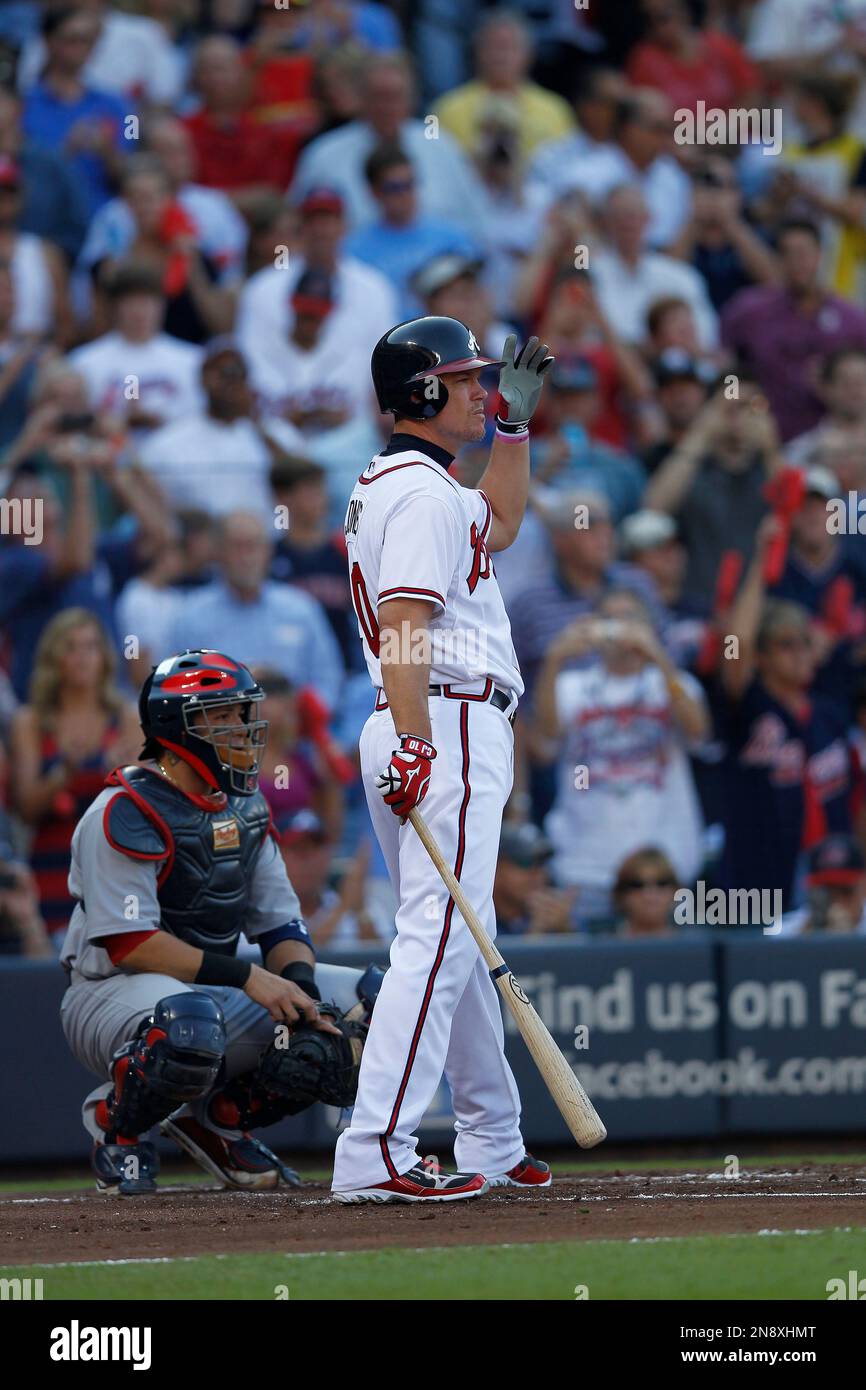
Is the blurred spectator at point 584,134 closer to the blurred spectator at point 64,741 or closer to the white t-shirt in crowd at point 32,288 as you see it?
the white t-shirt in crowd at point 32,288

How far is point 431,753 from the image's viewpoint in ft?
17.4

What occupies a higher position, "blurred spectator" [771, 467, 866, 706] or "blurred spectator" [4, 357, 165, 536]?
"blurred spectator" [4, 357, 165, 536]

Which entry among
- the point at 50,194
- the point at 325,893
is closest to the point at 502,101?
the point at 50,194

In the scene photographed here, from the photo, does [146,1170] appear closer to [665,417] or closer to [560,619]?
[560,619]

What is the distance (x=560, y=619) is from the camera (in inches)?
377

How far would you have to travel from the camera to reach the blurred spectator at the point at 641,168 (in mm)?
12328

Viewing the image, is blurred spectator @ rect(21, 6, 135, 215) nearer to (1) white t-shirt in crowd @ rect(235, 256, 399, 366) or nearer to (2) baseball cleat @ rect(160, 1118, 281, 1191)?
(1) white t-shirt in crowd @ rect(235, 256, 399, 366)

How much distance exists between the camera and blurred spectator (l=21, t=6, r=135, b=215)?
39.7 ft

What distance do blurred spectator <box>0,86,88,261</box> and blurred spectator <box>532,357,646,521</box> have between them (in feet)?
9.95

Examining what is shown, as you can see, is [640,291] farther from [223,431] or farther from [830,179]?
[223,431]

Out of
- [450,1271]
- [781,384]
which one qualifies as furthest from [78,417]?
[450,1271]

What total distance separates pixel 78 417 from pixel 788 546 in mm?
3326

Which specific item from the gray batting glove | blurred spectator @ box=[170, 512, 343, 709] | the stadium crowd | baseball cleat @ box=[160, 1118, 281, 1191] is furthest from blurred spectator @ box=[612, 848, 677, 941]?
the gray batting glove
